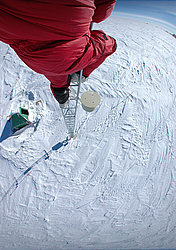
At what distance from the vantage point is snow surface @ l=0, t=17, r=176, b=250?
240cm

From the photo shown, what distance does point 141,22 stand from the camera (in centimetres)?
611

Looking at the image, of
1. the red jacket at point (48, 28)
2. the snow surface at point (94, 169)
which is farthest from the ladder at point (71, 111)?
the red jacket at point (48, 28)

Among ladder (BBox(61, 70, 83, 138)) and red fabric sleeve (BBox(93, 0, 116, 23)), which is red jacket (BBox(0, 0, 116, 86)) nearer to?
red fabric sleeve (BBox(93, 0, 116, 23))

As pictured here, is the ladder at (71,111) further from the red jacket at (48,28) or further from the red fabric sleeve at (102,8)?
the red jacket at (48,28)

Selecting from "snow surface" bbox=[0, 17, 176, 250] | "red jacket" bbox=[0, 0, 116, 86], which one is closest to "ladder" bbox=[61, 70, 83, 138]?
"snow surface" bbox=[0, 17, 176, 250]

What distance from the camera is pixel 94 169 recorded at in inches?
107

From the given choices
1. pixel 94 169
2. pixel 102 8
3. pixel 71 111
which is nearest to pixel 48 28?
pixel 102 8

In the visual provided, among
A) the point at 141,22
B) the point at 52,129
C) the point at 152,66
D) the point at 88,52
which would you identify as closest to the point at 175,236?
the point at 52,129

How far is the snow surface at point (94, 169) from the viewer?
240cm

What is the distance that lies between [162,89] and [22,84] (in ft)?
13.3

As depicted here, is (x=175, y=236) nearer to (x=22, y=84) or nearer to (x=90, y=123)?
(x=90, y=123)

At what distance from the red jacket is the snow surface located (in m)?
2.35

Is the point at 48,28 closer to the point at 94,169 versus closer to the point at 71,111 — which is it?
the point at 71,111

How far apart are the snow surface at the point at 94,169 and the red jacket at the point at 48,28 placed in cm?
235
